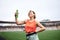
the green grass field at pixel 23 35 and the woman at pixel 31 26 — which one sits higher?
the woman at pixel 31 26

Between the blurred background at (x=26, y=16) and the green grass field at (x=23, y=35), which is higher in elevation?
the blurred background at (x=26, y=16)

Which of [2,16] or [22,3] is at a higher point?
[22,3]

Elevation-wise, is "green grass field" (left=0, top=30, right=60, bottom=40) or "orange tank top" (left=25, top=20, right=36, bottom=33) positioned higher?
"orange tank top" (left=25, top=20, right=36, bottom=33)

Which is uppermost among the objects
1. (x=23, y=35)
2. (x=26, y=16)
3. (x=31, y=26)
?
(x=26, y=16)

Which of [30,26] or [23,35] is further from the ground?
[30,26]

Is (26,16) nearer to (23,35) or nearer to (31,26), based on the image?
(31,26)

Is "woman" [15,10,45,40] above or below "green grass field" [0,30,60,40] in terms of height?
above

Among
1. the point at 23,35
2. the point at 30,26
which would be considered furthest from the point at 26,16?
the point at 23,35

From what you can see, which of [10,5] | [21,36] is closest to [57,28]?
[21,36]

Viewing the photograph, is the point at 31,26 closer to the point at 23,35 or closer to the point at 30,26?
the point at 30,26

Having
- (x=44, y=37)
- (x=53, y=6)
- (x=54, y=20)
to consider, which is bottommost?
(x=44, y=37)

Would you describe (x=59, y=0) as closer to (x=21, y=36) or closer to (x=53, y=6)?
(x=53, y=6)

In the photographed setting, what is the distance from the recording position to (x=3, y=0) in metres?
2.41

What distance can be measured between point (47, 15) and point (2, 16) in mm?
612
